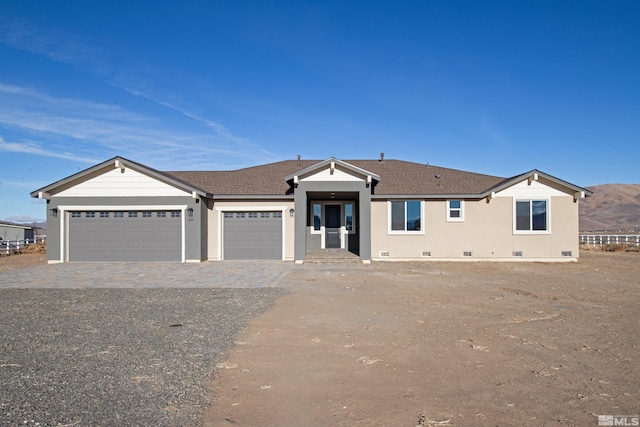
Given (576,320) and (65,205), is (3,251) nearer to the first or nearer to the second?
(65,205)

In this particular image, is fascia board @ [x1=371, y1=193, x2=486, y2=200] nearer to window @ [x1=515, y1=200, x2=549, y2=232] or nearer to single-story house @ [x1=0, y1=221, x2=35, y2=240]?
window @ [x1=515, y1=200, x2=549, y2=232]

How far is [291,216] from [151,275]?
6.63 metres

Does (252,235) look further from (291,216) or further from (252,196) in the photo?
(291,216)

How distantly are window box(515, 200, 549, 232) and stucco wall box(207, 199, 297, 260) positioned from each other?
9.90m

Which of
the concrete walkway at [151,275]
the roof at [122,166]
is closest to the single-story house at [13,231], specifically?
the roof at [122,166]

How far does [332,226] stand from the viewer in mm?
22375

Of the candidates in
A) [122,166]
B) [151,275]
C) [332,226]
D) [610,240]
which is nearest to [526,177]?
[332,226]

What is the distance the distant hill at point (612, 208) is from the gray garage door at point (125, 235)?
87475 millimetres

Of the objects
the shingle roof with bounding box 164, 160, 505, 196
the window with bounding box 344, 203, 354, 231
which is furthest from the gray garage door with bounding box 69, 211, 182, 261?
the window with bounding box 344, 203, 354, 231

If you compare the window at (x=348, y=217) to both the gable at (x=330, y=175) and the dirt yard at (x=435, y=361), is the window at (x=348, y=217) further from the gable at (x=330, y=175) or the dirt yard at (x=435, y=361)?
the dirt yard at (x=435, y=361)

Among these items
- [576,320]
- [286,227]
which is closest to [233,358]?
[576,320]

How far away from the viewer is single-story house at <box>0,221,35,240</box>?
105ft

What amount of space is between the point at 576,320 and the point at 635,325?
846 mm

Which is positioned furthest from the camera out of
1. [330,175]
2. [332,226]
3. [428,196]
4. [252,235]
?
[332,226]
